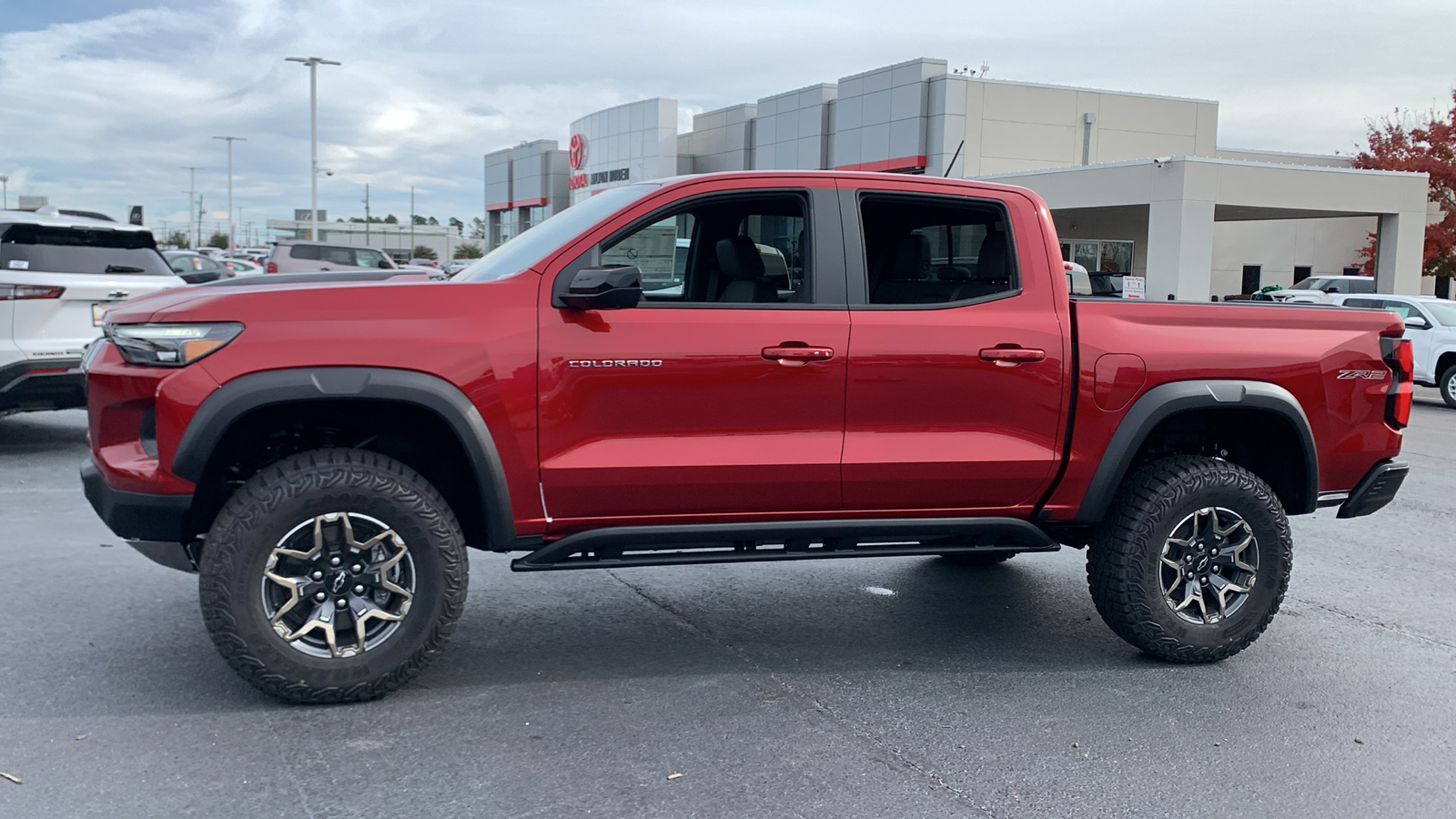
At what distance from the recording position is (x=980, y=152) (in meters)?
39.6

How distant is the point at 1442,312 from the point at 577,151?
44816mm

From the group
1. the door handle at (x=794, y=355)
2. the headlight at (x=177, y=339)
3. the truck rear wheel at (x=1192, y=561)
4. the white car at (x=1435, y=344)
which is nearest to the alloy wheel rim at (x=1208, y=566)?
the truck rear wheel at (x=1192, y=561)

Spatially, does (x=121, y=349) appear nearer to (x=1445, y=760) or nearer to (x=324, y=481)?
(x=324, y=481)

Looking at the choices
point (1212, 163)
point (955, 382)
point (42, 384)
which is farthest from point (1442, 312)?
point (42, 384)

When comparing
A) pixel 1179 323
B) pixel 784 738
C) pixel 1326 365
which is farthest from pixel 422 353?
pixel 1326 365

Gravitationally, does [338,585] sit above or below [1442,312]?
below

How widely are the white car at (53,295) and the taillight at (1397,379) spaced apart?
8053 mm

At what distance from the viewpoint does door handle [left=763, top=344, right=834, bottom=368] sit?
4.60 metres

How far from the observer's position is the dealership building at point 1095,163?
3053 centimetres

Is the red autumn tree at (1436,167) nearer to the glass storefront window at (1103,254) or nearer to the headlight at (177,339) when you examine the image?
the glass storefront window at (1103,254)

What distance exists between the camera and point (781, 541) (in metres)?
4.81

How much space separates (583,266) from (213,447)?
4.64 ft

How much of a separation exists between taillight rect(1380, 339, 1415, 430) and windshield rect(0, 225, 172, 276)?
347 inches

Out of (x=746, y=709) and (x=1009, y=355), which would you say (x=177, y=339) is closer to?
(x=746, y=709)
